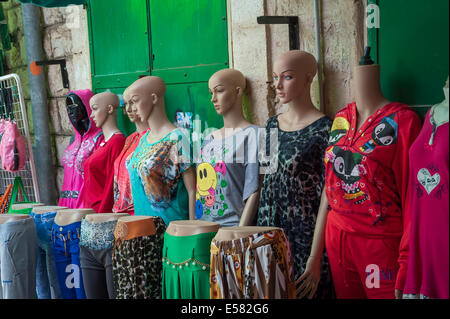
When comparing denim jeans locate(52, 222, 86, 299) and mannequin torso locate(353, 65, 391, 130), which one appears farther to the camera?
denim jeans locate(52, 222, 86, 299)

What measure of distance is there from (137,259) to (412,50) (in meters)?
1.64

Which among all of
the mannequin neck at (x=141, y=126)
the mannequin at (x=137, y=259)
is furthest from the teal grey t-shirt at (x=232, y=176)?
the mannequin neck at (x=141, y=126)

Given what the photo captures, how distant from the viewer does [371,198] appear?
8.69 ft

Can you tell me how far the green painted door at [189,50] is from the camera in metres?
4.03

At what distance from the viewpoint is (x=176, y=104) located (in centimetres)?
443

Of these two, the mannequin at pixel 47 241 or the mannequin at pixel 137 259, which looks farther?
the mannequin at pixel 47 241

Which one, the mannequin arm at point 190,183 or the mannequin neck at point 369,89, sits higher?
the mannequin neck at point 369,89

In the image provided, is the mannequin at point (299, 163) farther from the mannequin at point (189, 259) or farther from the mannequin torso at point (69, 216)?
the mannequin torso at point (69, 216)

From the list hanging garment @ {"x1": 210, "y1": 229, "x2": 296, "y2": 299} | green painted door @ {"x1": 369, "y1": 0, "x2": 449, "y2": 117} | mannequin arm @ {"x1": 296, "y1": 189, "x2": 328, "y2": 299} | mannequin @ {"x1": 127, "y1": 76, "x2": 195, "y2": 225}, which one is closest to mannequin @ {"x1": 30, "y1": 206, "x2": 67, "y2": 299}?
mannequin @ {"x1": 127, "y1": 76, "x2": 195, "y2": 225}

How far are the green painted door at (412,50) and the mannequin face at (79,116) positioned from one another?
2.62 m

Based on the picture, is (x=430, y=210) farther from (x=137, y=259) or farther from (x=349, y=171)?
(x=137, y=259)

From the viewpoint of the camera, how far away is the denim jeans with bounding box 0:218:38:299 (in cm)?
354

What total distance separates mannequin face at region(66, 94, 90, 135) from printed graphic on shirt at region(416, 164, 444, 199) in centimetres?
312

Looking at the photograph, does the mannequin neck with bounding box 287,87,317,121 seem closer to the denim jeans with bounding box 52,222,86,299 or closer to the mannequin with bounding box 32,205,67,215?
the denim jeans with bounding box 52,222,86,299
